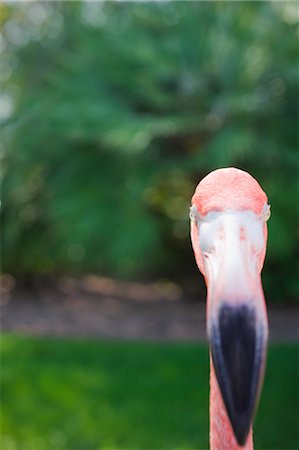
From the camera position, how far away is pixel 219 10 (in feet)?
16.9

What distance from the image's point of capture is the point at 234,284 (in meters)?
0.85

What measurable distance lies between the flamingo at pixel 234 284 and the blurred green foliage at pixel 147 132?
3254mm

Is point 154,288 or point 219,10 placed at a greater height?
point 219,10

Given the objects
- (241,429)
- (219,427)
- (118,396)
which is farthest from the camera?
(118,396)

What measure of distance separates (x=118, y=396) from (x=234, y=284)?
290 centimetres

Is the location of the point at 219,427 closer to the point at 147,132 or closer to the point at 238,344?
the point at 238,344

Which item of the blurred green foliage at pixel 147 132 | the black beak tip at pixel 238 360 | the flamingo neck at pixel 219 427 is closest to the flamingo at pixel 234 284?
the black beak tip at pixel 238 360

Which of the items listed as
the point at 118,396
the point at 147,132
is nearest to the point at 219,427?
the point at 118,396

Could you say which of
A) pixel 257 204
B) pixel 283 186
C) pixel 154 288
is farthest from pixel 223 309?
pixel 154 288

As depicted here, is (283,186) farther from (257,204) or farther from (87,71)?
(257,204)

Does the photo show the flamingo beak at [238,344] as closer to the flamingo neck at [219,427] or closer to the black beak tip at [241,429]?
the black beak tip at [241,429]

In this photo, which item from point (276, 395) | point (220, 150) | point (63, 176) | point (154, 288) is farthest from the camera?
point (154, 288)

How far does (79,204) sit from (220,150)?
110 centimetres

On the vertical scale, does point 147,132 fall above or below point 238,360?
above
